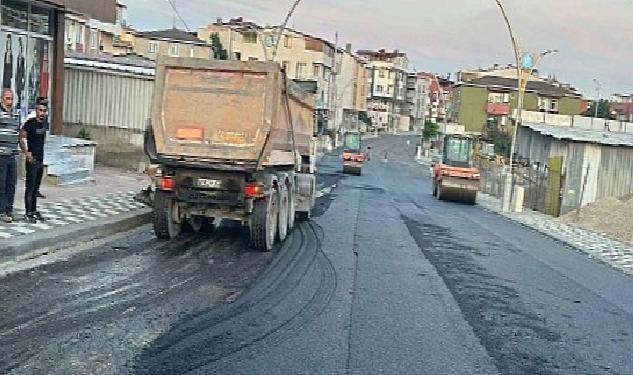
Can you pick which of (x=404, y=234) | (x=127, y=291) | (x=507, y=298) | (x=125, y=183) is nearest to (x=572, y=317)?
(x=507, y=298)

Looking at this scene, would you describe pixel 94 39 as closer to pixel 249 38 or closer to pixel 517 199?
pixel 249 38

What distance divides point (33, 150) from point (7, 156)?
1.84ft

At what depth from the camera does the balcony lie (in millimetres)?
102688

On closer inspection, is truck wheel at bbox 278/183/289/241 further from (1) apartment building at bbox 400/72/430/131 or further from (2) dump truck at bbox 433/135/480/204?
(1) apartment building at bbox 400/72/430/131

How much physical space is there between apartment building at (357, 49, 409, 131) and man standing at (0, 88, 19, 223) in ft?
474

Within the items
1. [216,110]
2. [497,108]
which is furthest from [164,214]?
[497,108]

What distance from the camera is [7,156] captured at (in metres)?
13.3

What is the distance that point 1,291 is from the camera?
30.4 feet

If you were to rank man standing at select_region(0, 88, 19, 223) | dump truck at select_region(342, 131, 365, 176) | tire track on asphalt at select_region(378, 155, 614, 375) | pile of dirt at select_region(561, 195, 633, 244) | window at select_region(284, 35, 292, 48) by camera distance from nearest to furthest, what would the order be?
tire track on asphalt at select_region(378, 155, 614, 375), man standing at select_region(0, 88, 19, 223), pile of dirt at select_region(561, 195, 633, 244), dump truck at select_region(342, 131, 365, 176), window at select_region(284, 35, 292, 48)

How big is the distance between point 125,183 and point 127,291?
519 inches

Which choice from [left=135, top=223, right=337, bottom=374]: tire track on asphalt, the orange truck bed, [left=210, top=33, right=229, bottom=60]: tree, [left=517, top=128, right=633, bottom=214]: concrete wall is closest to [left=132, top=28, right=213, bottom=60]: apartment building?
[left=210, top=33, right=229, bottom=60]: tree

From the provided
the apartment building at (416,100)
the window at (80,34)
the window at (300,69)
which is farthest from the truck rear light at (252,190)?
the apartment building at (416,100)

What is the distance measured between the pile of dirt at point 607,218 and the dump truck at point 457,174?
3958mm

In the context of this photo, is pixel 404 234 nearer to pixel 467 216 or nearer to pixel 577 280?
pixel 577 280
